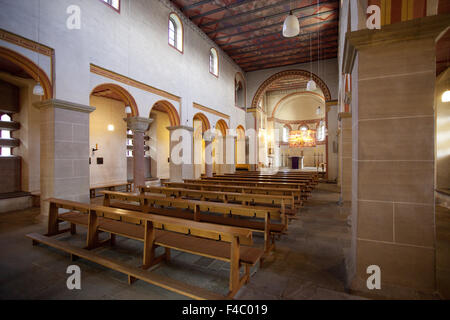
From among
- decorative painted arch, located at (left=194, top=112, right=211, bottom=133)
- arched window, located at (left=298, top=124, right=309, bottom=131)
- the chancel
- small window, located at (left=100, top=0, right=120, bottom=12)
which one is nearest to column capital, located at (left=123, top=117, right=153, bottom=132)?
the chancel

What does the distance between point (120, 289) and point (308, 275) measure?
6.89ft

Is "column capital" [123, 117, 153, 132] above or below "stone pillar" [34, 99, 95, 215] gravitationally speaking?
above

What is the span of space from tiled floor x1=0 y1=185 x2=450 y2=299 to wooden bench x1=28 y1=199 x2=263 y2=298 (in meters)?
0.17

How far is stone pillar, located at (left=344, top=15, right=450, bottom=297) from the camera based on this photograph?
80.4 inches

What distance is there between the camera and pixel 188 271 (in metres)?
2.67

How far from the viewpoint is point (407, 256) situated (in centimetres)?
209

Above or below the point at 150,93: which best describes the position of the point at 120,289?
below

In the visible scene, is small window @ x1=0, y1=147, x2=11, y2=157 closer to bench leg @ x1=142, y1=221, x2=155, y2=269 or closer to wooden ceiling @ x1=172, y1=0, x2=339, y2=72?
bench leg @ x1=142, y1=221, x2=155, y2=269

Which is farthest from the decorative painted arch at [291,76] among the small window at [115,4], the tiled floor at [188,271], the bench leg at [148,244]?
the bench leg at [148,244]

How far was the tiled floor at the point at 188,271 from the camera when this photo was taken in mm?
2193

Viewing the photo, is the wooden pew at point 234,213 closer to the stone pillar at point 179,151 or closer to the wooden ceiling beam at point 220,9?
the stone pillar at point 179,151

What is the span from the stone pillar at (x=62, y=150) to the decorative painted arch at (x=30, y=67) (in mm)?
310

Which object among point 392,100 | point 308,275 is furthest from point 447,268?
point 392,100
